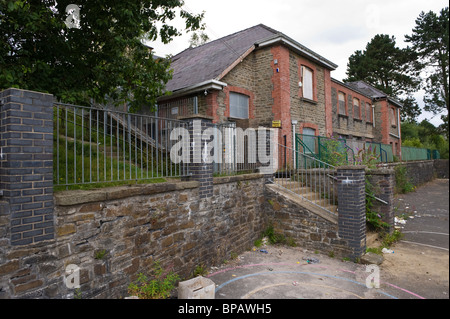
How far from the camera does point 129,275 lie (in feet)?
13.5

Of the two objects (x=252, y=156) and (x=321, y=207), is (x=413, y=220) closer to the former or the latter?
(x=321, y=207)

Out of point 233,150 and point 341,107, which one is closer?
point 233,150

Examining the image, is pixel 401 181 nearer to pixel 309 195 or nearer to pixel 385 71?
pixel 309 195

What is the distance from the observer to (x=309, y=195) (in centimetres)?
792

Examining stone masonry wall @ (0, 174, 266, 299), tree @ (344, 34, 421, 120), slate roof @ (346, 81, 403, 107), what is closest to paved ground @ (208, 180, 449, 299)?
stone masonry wall @ (0, 174, 266, 299)

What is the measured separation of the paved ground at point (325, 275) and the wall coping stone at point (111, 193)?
198 cm

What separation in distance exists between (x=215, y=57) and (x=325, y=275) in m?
11.0

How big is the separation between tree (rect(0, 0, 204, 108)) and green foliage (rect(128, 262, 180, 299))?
3425 mm

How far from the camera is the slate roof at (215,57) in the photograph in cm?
1138

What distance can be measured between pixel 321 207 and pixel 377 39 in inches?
1323

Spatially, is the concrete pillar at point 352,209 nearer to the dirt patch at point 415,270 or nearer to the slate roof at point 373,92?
the dirt patch at point 415,270

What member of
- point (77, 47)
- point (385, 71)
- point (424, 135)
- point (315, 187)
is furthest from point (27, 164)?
point (424, 135)
